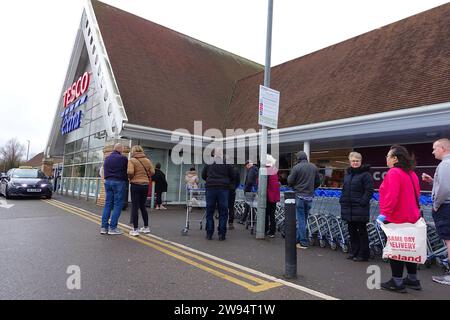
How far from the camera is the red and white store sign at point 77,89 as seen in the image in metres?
18.2

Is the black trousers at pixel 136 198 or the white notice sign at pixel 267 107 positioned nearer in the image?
the black trousers at pixel 136 198

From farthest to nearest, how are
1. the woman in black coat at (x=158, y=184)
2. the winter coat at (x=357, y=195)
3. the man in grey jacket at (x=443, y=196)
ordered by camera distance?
1. the woman in black coat at (x=158, y=184)
2. the winter coat at (x=357, y=195)
3. the man in grey jacket at (x=443, y=196)

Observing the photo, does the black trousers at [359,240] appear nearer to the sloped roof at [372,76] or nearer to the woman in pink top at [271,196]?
the woman in pink top at [271,196]

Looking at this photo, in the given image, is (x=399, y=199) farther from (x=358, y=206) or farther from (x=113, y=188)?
(x=113, y=188)

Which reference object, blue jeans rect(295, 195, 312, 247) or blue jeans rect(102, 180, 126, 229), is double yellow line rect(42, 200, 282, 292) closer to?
blue jeans rect(102, 180, 126, 229)

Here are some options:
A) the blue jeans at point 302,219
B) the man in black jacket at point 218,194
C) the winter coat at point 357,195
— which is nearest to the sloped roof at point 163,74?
the man in black jacket at point 218,194

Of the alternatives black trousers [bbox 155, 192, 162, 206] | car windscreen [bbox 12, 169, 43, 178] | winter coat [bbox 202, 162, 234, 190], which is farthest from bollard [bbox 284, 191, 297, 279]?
car windscreen [bbox 12, 169, 43, 178]

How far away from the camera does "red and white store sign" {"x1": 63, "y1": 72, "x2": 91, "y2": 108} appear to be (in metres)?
18.2

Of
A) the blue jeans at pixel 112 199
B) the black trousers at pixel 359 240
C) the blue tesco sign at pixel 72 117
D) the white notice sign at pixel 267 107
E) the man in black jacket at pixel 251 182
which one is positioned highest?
the blue tesco sign at pixel 72 117

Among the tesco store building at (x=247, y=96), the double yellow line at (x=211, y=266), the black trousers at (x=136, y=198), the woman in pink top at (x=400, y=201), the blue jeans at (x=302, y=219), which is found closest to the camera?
the woman in pink top at (x=400, y=201)

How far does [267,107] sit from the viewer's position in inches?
300

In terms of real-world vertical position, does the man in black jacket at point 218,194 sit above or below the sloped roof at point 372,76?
below
